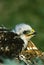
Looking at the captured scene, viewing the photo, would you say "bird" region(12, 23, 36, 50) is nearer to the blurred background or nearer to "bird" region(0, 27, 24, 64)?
"bird" region(0, 27, 24, 64)

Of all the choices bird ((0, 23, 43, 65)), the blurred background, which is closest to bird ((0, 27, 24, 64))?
bird ((0, 23, 43, 65))

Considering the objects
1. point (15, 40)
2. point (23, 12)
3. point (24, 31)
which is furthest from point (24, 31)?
point (23, 12)

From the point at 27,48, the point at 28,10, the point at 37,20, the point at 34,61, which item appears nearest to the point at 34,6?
the point at 28,10

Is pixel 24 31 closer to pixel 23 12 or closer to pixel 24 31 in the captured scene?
pixel 24 31

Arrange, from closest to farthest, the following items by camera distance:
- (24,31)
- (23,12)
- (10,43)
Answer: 1. (10,43)
2. (24,31)
3. (23,12)

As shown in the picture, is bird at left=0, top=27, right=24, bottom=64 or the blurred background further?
the blurred background

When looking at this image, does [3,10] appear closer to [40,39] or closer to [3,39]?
[40,39]

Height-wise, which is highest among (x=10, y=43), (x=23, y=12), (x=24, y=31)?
(x=23, y=12)
